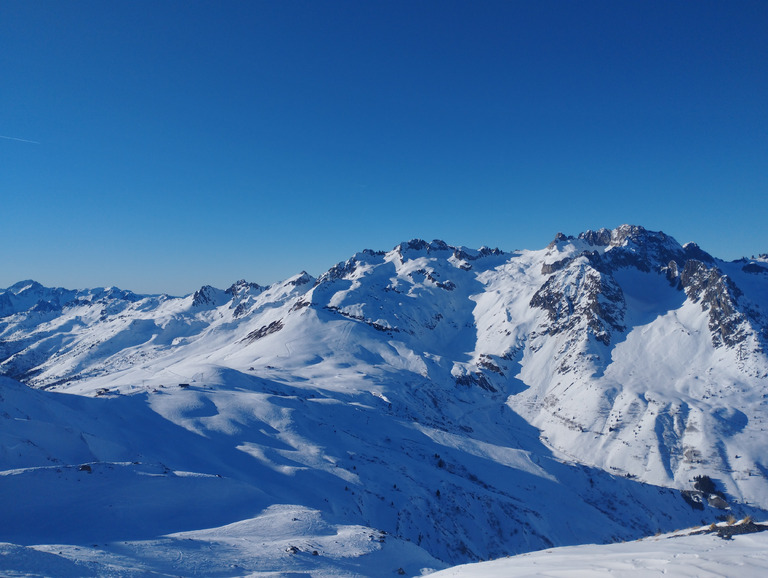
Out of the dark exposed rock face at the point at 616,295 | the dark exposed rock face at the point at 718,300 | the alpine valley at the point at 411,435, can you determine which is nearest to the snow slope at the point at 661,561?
the alpine valley at the point at 411,435

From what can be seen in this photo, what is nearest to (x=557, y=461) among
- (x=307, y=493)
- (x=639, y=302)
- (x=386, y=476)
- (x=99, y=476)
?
(x=386, y=476)

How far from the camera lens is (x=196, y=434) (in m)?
47.4

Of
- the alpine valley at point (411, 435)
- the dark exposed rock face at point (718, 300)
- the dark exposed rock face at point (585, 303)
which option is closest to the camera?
the alpine valley at point (411, 435)

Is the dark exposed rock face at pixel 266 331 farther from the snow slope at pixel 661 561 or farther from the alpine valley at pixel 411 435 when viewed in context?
the snow slope at pixel 661 561

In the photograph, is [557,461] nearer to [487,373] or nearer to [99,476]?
[487,373]

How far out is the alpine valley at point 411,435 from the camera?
21.9 meters

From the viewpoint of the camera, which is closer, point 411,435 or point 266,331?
point 411,435

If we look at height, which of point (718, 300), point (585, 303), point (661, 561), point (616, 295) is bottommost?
point (661, 561)

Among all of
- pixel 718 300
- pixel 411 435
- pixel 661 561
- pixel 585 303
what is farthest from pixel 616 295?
pixel 661 561

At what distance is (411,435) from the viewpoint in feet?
218

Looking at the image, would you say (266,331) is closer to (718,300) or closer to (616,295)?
(616,295)

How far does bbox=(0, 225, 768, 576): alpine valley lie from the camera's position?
21922mm

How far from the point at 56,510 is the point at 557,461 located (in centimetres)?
7602

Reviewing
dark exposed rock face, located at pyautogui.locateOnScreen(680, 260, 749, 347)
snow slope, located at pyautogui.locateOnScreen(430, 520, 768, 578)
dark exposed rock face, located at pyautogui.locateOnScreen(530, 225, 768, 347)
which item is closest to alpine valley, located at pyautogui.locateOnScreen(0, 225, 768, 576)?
dark exposed rock face, located at pyautogui.locateOnScreen(680, 260, 749, 347)
